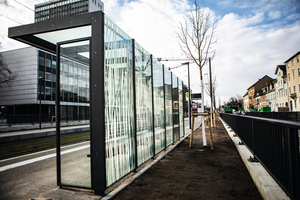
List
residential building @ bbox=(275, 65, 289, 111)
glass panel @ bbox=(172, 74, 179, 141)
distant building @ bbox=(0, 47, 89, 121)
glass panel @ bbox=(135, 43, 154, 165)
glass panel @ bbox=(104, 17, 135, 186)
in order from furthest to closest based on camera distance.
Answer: residential building @ bbox=(275, 65, 289, 111) < distant building @ bbox=(0, 47, 89, 121) < glass panel @ bbox=(172, 74, 179, 141) < glass panel @ bbox=(135, 43, 154, 165) < glass panel @ bbox=(104, 17, 135, 186)

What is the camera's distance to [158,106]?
6.55m

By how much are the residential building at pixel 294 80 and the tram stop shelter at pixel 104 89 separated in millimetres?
51164

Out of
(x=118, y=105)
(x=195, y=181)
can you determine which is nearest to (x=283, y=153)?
(x=195, y=181)

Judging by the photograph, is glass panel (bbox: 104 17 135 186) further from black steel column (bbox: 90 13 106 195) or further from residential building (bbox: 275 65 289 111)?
residential building (bbox: 275 65 289 111)

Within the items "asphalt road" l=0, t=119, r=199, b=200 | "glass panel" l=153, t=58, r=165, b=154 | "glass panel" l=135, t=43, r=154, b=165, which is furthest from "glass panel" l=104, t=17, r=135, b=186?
"glass panel" l=153, t=58, r=165, b=154

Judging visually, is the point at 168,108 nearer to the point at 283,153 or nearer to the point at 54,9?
the point at 283,153

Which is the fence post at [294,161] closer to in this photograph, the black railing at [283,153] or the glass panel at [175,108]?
the black railing at [283,153]

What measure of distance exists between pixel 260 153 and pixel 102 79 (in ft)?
11.8

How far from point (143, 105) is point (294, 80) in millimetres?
54559

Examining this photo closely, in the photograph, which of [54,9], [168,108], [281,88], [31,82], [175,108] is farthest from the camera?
[281,88]

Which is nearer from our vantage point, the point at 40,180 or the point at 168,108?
the point at 40,180

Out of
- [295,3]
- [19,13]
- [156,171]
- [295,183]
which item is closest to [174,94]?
[156,171]

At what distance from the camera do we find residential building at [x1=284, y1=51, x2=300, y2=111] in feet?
146

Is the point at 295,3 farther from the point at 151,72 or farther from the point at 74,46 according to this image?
the point at 74,46
